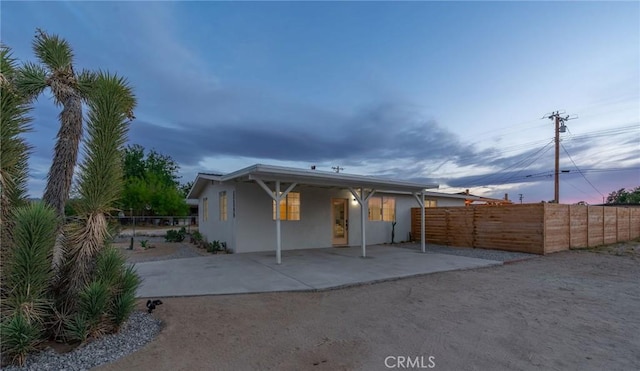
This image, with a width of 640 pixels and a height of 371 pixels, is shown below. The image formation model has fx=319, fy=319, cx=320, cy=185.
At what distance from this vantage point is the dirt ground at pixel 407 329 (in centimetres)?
298

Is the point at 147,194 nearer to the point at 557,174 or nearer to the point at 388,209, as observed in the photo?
the point at 388,209

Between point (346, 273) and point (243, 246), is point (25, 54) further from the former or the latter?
point (243, 246)

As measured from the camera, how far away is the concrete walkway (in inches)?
229

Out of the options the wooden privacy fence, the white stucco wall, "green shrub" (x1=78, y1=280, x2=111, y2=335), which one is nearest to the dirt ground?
"green shrub" (x1=78, y1=280, x2=111, y2=335)

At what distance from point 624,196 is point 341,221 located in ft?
162

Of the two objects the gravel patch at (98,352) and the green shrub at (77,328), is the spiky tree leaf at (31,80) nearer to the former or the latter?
the green shrub at (77,328)

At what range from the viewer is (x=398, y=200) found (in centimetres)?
1502

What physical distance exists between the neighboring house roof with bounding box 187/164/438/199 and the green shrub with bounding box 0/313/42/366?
205 inches

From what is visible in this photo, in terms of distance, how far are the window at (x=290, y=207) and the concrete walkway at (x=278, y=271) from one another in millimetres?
1762

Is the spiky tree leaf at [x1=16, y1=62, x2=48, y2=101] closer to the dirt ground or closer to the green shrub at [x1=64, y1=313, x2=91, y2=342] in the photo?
the green shrub at [x1=64, y1=313, x2=91, y2=342]

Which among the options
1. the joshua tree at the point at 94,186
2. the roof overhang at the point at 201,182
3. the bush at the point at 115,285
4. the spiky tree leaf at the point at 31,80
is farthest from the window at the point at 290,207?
the spiky tree leaf at the point at 31,80

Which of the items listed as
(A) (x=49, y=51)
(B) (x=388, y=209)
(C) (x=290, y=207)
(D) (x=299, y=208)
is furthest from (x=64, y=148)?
(B) (x=388, y=209)

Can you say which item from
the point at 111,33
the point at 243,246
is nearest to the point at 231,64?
the point at 111,33

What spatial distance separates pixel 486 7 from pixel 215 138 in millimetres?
14450
